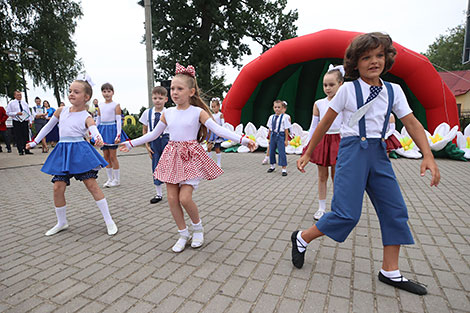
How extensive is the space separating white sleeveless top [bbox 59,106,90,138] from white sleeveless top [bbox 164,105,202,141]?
122 cm

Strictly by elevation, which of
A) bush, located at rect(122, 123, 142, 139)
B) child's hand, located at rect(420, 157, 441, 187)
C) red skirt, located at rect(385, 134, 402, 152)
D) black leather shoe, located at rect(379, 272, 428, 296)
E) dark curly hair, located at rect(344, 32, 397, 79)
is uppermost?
dark curly hair, located at rect(344, 32, 397, 79)

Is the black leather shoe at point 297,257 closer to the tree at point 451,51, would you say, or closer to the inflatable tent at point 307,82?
the inflatable tent at point 307,82

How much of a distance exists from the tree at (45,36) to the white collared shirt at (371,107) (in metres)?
24.4

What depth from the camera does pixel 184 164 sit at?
283cm

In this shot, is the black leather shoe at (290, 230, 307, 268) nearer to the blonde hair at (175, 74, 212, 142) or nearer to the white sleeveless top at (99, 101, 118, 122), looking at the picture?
the blonde hair at (175, 74, 212, 142)

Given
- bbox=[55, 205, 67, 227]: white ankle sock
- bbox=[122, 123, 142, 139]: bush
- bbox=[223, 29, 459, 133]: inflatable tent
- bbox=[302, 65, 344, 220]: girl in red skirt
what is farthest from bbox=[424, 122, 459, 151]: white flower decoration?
bbox=[122, 123, 142, 139]: bush

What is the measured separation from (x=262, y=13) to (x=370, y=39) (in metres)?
22.2

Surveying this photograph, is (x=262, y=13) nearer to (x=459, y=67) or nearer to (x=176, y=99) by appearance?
(x=176, y=99)

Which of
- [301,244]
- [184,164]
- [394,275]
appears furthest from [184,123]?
[394,275]

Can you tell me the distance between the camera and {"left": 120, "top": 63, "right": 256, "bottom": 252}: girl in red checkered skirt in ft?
9.20

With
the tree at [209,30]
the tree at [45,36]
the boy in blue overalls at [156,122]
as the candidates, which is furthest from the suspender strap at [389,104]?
the tree at [45,36]

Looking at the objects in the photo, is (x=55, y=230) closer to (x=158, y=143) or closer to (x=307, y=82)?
(x=158, y=143)

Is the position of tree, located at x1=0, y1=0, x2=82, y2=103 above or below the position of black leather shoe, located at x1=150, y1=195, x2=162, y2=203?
above

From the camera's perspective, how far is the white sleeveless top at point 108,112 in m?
5.62
